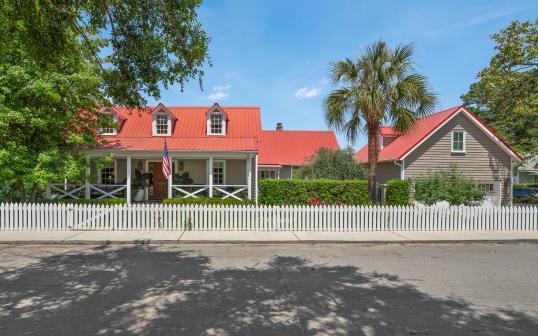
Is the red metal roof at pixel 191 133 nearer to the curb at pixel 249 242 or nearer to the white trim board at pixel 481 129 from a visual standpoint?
the curb at pixel 249 242

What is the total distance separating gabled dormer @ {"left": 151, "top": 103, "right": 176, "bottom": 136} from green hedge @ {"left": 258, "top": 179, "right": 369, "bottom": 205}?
738cm

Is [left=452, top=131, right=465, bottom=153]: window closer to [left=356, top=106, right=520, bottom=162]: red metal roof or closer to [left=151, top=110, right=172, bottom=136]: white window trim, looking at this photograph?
[left=356, top=106, right=520, bottom=162]: red metal roof

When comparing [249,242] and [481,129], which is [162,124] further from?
[481,129]

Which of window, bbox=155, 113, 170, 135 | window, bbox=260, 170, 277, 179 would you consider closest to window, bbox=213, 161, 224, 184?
window, bbox=155, 113, 170, 135

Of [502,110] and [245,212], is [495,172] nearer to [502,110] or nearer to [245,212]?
[502,110]

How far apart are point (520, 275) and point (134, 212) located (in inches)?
436

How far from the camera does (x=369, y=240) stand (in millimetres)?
11766

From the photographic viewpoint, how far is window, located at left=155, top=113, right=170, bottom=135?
75.7ft

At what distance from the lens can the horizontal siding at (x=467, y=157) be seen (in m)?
21.4

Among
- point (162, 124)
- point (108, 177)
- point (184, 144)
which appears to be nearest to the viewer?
point (184, 144)

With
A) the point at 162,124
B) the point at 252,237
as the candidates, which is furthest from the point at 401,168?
the point at 162,124

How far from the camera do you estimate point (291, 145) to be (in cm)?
3366

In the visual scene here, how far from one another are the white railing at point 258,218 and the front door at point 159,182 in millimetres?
9161

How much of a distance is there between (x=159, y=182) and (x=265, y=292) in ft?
57.3
